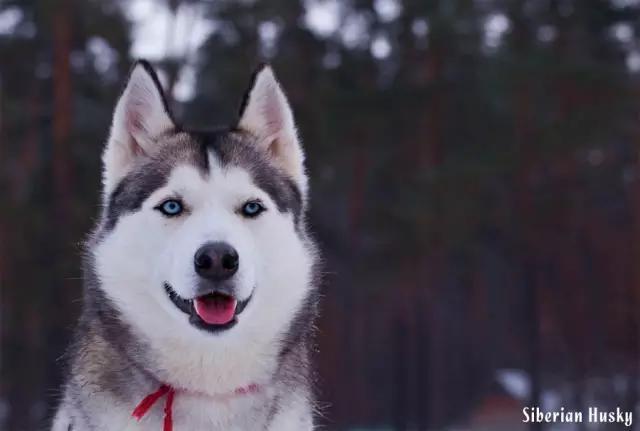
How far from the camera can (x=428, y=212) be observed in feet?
59.8

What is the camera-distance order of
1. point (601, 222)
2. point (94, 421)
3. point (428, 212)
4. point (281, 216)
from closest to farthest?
1. point (94, 421)
2. point (281, 216)
3. point (428, 212)
4. point (601, 222)

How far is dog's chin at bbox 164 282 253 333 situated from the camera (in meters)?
3.35

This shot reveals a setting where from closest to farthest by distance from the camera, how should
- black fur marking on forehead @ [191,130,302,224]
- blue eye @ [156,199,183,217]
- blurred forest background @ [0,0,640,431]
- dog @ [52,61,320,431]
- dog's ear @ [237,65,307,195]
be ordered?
1. dog @ [52,61,320,431]
2. blue eye @ [156,199,183,217]
3. black fur marking on forehead @ [191,130,302,224]
4. dog's ear @ [237,65,307,195]
5. blurred forest background @ [0,0,640,431]

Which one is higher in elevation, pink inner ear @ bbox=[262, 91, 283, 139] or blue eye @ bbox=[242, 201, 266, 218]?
pink inner ear @ bbox=[262, 91, 283, 139]

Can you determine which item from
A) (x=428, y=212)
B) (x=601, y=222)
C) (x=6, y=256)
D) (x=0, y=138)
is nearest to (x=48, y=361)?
(x=6, y=256)

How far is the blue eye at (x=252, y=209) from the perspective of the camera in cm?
355

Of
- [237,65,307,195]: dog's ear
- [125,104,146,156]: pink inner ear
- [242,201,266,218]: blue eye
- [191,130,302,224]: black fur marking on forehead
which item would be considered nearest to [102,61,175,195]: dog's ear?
[125,104,146,156]: pink inner ear

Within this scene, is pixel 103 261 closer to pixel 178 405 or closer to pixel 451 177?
pixel 178 405

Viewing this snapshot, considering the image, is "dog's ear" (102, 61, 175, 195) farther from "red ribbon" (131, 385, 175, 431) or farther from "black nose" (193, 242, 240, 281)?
"red ribbon" (131, 385, 175, 431)

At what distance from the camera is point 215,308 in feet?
11.1

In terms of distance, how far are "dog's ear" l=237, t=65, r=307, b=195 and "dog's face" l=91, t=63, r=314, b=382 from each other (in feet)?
0.05

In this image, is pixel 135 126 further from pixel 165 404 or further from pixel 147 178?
pixel 165 404

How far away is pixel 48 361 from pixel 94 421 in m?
14.3

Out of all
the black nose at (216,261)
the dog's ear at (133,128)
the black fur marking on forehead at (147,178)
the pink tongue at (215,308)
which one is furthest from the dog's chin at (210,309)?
the dog's ear at (133,128)
